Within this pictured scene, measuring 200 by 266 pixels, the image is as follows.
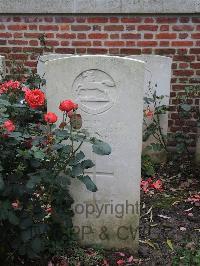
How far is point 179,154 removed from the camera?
→ 16.6ft

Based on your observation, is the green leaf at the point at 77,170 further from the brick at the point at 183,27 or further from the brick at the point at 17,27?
the brick at the point at 17,27

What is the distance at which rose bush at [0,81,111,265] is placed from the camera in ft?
8.60

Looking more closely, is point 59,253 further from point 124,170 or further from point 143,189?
point 143,189

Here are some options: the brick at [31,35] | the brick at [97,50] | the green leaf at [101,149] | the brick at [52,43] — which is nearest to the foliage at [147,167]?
the brick at [97,50]

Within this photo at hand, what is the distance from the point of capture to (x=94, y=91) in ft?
10.1

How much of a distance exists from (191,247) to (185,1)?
9.31 ft

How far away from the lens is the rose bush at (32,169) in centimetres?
262

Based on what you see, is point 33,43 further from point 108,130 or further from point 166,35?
point 108,130

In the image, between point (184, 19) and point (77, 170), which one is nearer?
point (77, 170)

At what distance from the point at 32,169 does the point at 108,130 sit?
2.06 feet

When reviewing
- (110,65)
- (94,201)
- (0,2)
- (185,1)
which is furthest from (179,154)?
(0,2)

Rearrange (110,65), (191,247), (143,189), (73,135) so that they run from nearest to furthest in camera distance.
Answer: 1. (73,135)
2. (110,65)
3. (191,247)
4. (143,189)

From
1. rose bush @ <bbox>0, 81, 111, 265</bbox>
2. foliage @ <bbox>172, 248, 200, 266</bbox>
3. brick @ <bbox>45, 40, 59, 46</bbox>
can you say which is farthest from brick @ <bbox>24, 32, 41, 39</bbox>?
foliage @ <bbox>172, 248, 200, 266</bbox>

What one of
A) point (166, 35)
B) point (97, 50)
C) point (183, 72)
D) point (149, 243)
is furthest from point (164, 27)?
point (149, 243)
